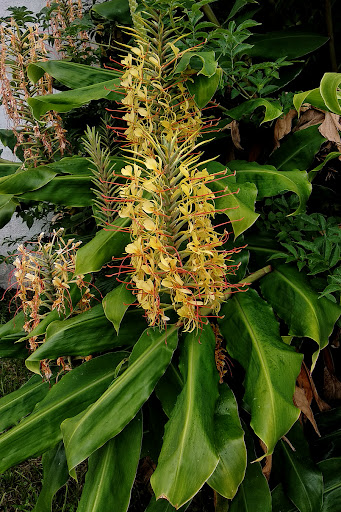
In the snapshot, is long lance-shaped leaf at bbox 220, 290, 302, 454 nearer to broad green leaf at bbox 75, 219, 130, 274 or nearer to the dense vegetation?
the dense vegetation

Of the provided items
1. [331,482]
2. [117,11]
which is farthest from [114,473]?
[117,11]

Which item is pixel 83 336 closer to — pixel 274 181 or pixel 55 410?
pixel 55 410

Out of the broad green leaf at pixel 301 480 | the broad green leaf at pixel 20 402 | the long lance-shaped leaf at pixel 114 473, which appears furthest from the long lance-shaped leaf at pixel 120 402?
the broad green leaf at pixel 301 480

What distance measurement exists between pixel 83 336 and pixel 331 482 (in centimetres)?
92

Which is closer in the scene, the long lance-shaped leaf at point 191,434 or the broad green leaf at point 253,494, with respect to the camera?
the long lance-shaped leaf at point 191,434

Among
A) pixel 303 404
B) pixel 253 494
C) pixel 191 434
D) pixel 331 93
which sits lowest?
pixel 253 494

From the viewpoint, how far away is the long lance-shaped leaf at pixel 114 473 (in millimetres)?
1011

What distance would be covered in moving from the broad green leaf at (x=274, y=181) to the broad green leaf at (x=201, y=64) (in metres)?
0.31

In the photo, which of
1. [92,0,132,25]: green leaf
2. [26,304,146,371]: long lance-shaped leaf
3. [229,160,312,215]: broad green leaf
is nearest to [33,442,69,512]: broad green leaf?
[26,304,146,371]: long lance-shaped leaf

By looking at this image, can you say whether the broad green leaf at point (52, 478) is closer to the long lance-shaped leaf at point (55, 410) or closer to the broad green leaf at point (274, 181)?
the long lance-shaped leaf at point (55, 410)

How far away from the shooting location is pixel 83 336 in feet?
3.89

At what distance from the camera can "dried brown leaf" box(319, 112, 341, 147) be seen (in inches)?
47.3

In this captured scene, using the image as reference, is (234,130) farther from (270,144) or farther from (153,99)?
(153,99)

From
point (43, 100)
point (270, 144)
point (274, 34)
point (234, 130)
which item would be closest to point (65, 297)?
point (43, 100)
